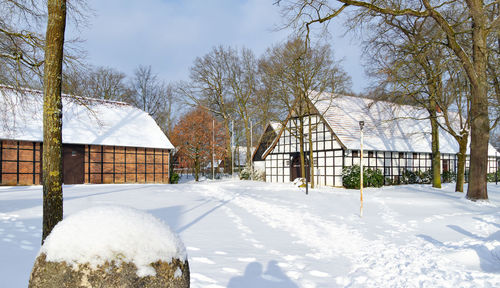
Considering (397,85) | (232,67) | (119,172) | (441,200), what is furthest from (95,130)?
(441,200)

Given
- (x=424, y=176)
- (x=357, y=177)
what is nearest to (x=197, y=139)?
(x=357, y=177)

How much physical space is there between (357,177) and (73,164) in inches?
711

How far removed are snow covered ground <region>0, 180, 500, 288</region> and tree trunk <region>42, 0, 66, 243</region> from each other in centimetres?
93

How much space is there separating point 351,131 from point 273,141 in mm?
7890

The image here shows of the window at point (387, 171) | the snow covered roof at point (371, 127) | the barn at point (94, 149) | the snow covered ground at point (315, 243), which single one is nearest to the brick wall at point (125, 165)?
the barn at point (94, 149)

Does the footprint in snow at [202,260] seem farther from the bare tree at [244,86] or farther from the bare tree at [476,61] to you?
the bare tree at [244,86]

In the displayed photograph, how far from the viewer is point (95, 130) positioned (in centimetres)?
2342

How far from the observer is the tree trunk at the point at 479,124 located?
12.4m

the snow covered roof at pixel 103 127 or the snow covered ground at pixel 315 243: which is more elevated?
the snow covered roof at pixel 103 127

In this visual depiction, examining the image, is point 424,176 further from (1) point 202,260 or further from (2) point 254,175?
(1) point 202,260

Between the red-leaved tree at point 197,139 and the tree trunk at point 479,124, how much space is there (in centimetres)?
2320

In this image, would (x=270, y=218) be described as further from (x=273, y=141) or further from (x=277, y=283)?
(x=273, y=141)

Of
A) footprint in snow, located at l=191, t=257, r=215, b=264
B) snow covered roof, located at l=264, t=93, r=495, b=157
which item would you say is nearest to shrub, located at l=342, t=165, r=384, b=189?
snow covered roof, located at l=264, t=93, r=495, b=157

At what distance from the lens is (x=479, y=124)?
508 inches
